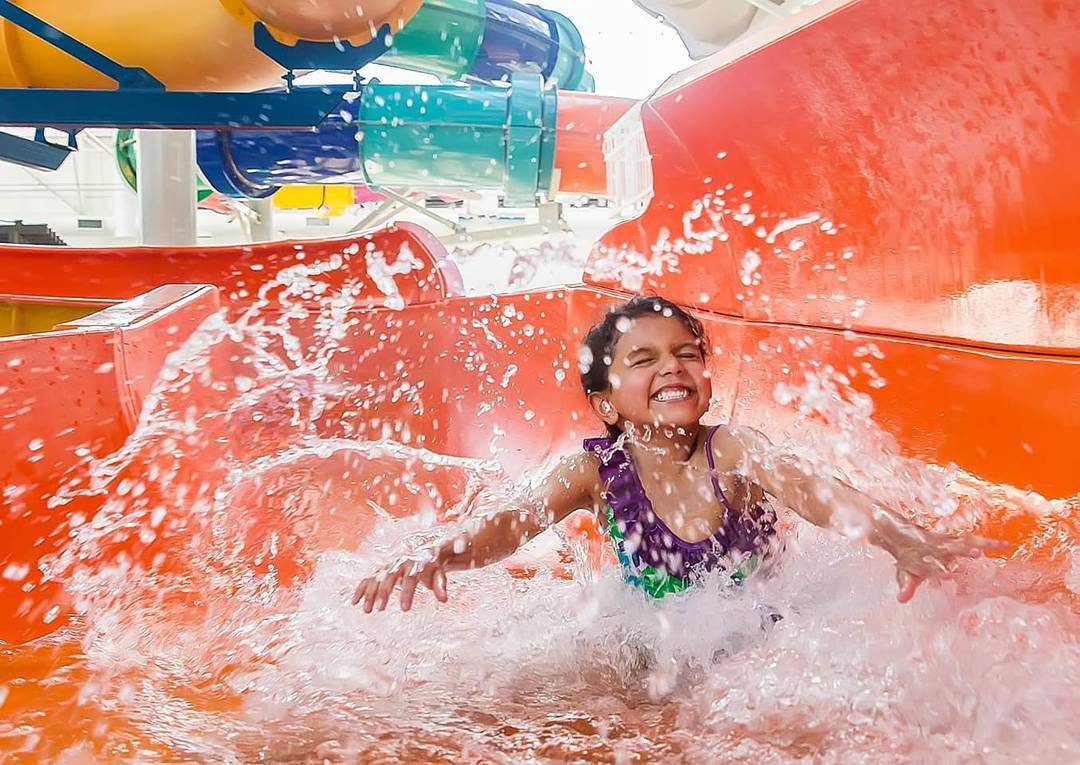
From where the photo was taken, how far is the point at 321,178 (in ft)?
10.6

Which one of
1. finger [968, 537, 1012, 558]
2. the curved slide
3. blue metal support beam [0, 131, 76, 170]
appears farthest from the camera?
blue metal support beam [0, 131, 76, 170]

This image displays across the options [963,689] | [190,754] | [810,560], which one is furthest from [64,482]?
[963,689]

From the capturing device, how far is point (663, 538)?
4.49 ft

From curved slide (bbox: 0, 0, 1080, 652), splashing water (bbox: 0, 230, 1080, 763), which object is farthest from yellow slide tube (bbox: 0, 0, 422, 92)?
splashing water (bbox: 0, 230, 1080, 763)

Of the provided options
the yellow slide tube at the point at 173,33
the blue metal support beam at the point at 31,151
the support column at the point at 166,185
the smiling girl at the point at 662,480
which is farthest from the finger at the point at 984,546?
the blue metal support beam at the point at 31,151

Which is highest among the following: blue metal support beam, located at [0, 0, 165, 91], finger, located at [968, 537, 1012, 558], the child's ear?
blue metal support beam, located at [0, 0, 165, 91]

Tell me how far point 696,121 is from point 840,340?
2.12ft

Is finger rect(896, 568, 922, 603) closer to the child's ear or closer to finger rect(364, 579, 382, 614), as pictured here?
the child's ear

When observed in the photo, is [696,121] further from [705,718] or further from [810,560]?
[705,718]

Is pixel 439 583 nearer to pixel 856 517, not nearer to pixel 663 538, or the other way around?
pixel 663 538

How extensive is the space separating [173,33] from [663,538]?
6.94ft

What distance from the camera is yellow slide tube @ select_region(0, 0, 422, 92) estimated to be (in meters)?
2.57

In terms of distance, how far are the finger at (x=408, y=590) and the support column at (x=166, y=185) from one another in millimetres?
2509

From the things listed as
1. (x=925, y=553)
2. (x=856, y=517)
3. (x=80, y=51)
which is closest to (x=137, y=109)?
(x=80, y=51)
